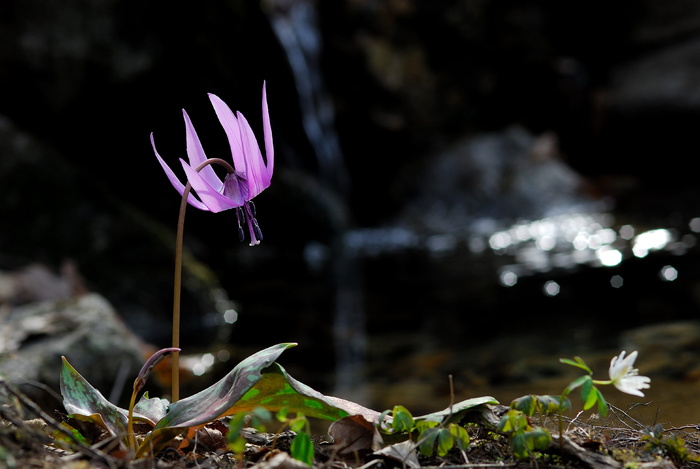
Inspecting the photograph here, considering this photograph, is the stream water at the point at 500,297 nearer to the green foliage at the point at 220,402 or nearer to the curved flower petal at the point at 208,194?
the green foliage at the point at 220,402

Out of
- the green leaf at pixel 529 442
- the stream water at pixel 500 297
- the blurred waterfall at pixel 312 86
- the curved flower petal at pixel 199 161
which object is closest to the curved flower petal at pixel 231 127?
the curved flower petal at pixel 199 161

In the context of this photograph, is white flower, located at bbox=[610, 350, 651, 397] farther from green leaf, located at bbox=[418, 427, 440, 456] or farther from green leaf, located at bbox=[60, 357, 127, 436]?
green leaf, located at bbox=[60, 357, 127, 436]

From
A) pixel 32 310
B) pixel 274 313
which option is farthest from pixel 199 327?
pixel 32 310

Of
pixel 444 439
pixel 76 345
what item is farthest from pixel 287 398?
pixel 76 345

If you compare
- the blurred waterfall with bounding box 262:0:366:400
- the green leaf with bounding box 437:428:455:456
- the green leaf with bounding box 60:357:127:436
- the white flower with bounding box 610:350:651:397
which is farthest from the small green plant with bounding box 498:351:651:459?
the blurred waterfall with bounding box 262:0:366:400

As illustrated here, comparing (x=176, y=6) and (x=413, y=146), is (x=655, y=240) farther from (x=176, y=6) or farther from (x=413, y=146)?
(x=176, y=6)

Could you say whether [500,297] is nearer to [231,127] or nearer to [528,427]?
[528,427]
